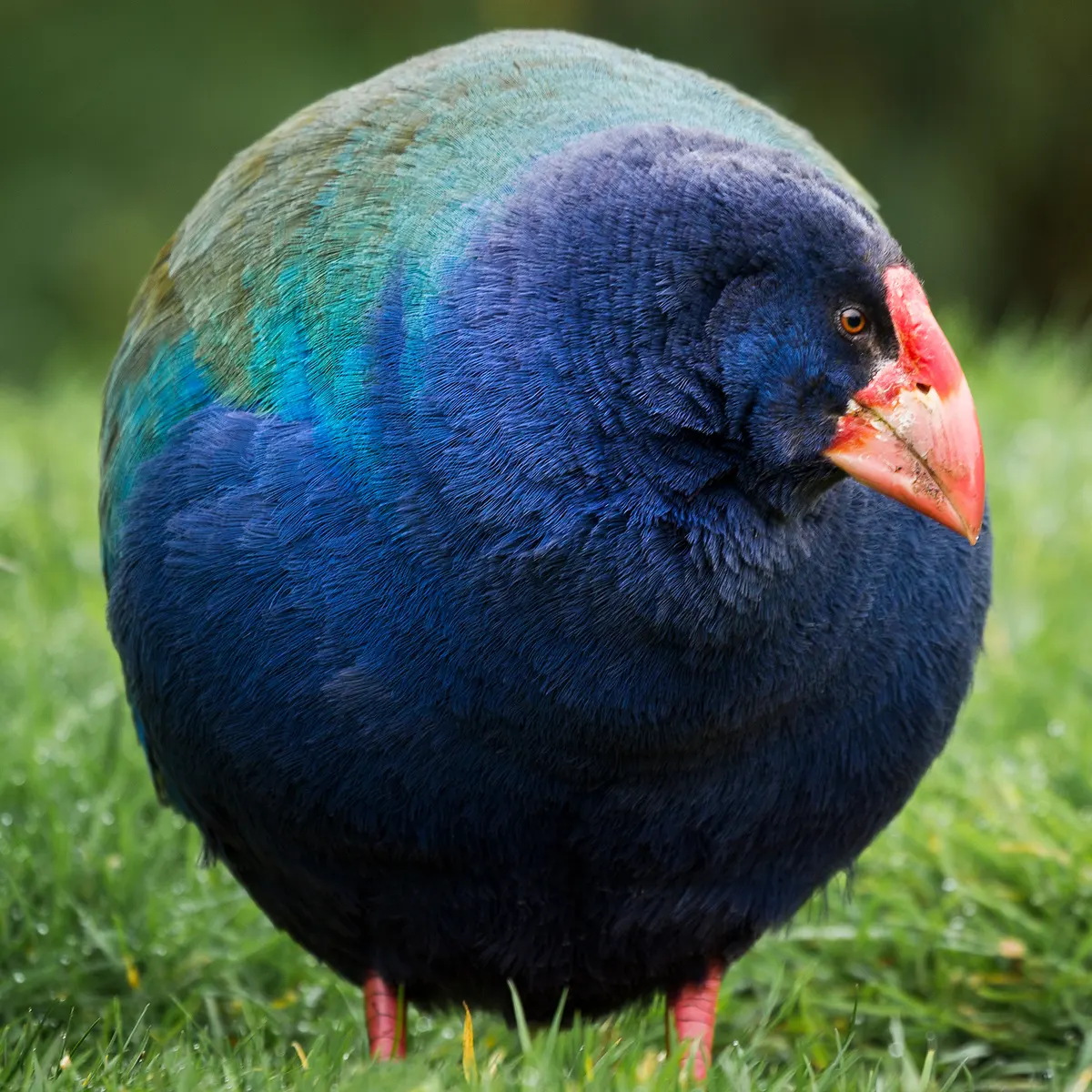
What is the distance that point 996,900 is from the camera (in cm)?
311

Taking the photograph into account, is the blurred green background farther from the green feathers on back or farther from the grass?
the green feathers on back

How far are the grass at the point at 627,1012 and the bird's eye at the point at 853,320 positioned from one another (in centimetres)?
89

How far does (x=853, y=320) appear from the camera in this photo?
2.23m

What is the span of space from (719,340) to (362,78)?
5.10 metres

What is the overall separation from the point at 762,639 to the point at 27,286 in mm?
5392

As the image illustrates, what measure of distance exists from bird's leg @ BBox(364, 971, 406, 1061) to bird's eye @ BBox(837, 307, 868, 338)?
120cm

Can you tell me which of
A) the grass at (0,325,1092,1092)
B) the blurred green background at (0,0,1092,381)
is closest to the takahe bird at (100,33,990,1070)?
the grass at (0,325,1092,1092)

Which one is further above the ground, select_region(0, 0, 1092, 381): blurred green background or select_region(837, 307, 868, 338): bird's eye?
select_region(837, 307, 868, 338): bird's eye

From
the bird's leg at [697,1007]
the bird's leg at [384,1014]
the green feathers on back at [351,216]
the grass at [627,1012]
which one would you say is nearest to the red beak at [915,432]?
the green feathers on back at [351,216]

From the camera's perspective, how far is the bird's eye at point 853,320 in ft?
7.28

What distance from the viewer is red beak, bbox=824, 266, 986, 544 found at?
7.29 ft

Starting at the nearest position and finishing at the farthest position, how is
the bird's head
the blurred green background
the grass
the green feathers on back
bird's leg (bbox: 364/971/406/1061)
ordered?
the bird's head, the green feathers on back, the grass, bird's leg (bbox: 364/971/406/1061), the blurred green background

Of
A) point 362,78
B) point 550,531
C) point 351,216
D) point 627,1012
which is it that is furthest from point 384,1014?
point 362,78

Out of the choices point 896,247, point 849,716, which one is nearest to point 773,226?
point 896,247
